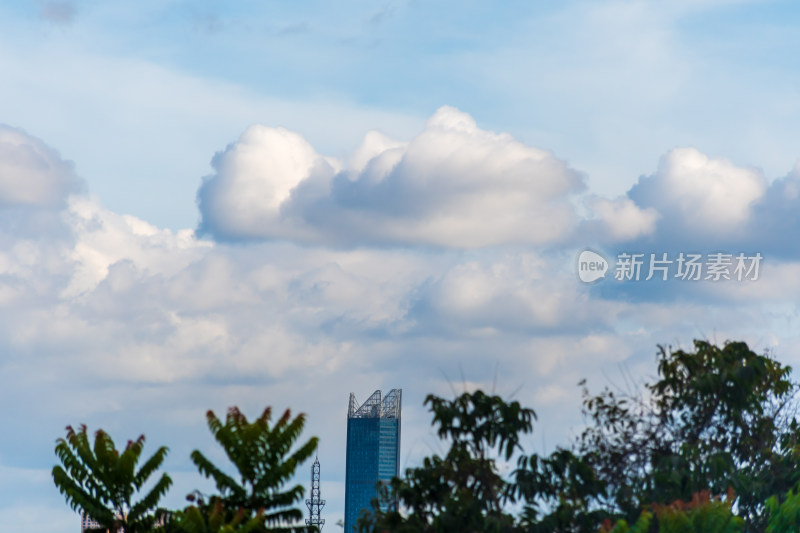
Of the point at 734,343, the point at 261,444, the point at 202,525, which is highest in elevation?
the point at 734,343

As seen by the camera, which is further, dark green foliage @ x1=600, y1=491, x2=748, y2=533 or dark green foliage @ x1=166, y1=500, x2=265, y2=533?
dark green foliage @ x1=166, y1=500, x2=265, y2=533

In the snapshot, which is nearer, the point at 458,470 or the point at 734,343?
the point at 458,470

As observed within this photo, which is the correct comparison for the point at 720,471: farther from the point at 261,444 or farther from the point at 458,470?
the point at 261,444

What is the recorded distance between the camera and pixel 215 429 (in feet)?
94.9

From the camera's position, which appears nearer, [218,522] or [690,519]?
[690,519]

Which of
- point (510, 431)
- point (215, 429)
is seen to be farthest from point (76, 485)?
point (510, 431)

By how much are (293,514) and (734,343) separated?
1147cm

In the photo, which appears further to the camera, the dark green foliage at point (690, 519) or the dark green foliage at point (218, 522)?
the dark green foliage at point (218, 522)

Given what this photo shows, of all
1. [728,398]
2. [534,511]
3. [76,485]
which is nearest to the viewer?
[534,511]

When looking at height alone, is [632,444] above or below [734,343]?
below

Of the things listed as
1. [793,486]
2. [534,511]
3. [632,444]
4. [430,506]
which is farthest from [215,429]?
[793,486]

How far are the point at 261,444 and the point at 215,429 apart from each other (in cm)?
124

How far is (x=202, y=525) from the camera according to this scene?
26.7 metres

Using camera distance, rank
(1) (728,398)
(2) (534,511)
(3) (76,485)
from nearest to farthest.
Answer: (2) (534,511) < (1) (728,398) < (3) (76,485)
